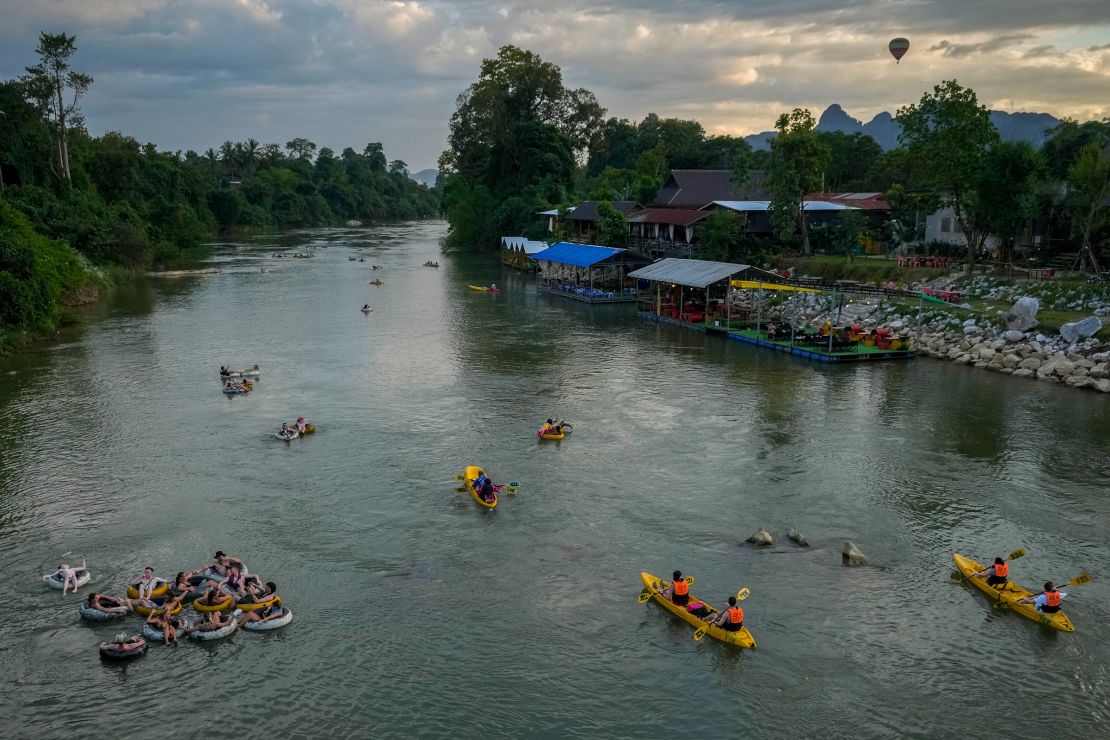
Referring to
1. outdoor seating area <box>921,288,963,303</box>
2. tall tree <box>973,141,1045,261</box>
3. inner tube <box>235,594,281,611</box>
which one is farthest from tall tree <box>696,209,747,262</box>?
inner tube <box>235,594,281,611</box>

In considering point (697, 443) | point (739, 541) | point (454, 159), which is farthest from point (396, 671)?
Result: point (454, 159)

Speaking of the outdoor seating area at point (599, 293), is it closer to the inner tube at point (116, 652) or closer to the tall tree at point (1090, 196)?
the tall tree at point (1090, 196)

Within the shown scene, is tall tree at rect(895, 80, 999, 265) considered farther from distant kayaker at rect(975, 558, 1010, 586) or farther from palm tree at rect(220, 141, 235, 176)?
palm tree at rect(220, 141, 235, 176)

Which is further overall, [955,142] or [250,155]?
[250,155]

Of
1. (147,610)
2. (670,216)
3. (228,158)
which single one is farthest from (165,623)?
(228,158)

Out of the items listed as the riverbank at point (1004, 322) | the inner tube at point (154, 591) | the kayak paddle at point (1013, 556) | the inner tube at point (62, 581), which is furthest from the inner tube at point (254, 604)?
the riverbank at point (1004, 322)

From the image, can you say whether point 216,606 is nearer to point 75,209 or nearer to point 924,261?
point 924,261
